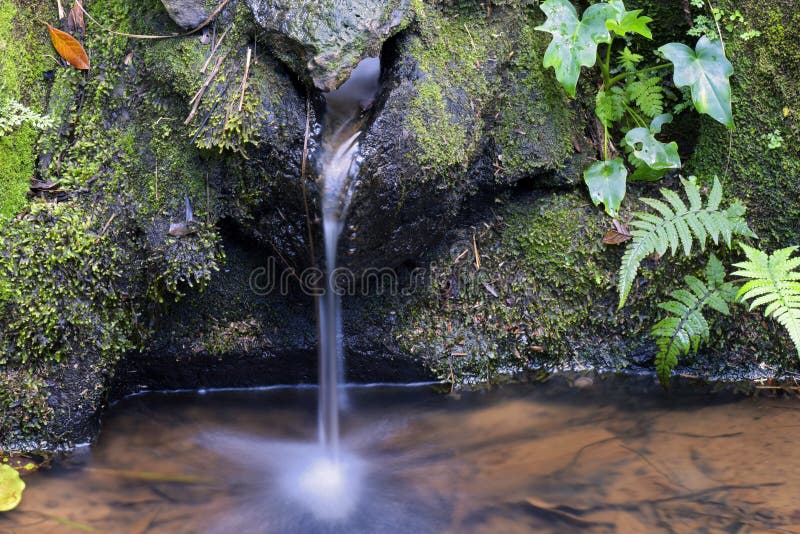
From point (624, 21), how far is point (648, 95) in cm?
48

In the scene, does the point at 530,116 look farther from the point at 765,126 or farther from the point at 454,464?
the point at 454,464

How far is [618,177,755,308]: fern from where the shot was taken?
352 cm

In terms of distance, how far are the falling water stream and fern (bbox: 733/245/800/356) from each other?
2003mm

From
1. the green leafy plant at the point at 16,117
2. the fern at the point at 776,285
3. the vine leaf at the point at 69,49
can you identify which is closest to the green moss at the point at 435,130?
the fern at the point at 776,285

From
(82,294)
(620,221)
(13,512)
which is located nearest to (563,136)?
(620,221)

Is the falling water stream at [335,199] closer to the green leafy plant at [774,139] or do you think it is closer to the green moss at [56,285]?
the green moss at [56,285]

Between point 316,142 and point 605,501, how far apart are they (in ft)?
6.87

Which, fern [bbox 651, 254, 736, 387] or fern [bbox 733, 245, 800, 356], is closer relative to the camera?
fern [bbox 733, 245, 800, 356]

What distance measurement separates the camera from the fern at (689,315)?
3.63 metres

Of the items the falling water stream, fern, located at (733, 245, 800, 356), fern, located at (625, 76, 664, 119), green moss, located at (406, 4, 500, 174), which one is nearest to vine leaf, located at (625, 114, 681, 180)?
fern, located at (625, 76, 664, 119)

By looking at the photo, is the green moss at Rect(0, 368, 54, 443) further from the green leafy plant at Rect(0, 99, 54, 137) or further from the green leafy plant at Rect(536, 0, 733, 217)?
the green leafy plant at Rect(536, 0, 733, 217)

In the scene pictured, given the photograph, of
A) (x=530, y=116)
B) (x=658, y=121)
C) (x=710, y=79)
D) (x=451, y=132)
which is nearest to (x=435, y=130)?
(x=451, y=132)

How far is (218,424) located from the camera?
3.60 metres

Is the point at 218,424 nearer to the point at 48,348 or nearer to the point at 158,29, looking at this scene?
the point at 48,348
